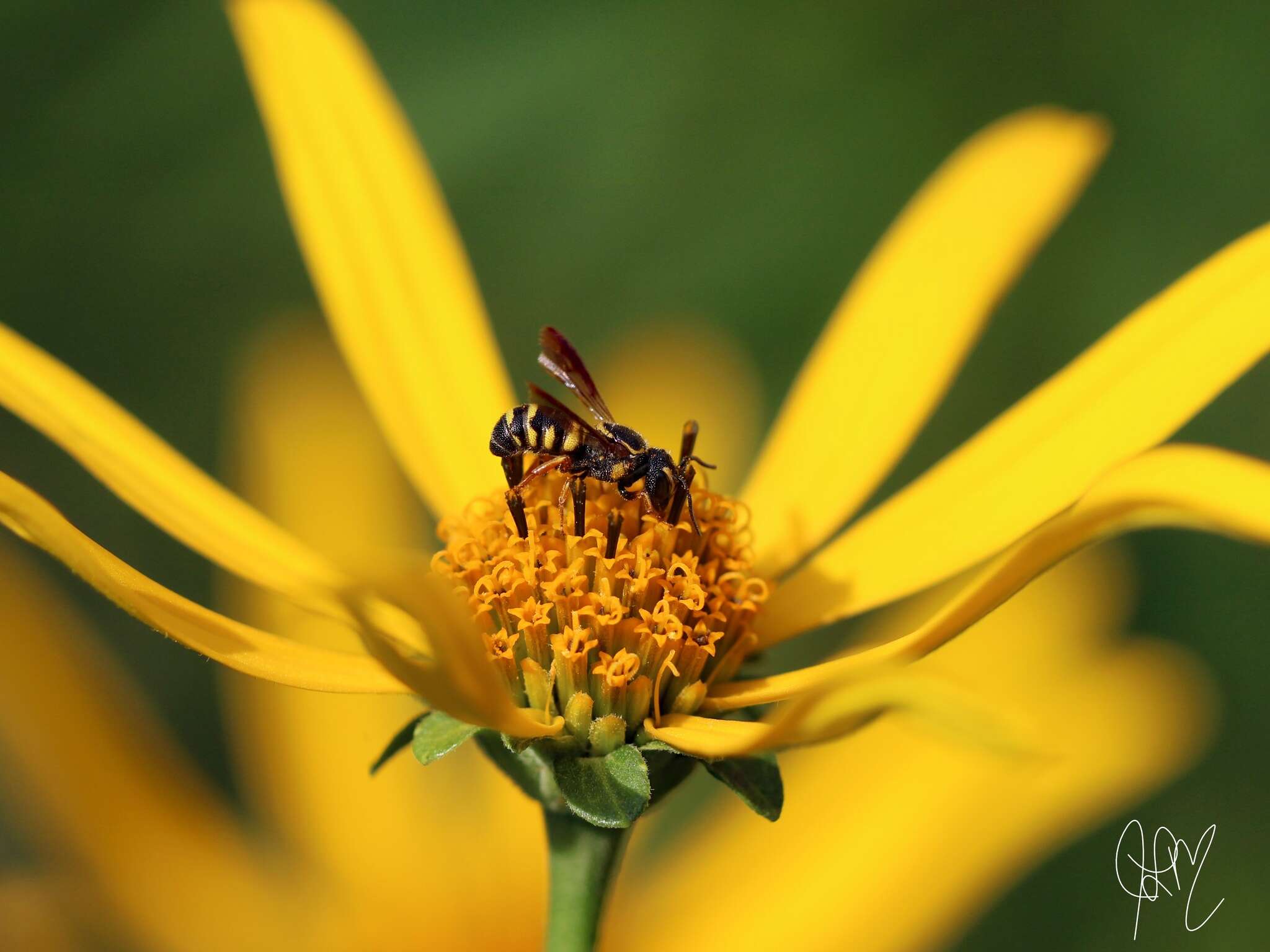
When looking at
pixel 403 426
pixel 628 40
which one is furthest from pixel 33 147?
pixel 403 426

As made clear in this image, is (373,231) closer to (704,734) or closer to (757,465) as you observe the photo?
(757,465)

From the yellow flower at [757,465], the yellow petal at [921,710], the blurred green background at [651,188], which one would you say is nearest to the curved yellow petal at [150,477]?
the yellow flower at [757,465]

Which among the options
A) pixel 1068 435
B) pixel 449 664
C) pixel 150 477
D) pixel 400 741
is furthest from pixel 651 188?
pixel 449 664

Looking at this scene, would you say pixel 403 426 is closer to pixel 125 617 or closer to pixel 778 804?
pixel 778 804

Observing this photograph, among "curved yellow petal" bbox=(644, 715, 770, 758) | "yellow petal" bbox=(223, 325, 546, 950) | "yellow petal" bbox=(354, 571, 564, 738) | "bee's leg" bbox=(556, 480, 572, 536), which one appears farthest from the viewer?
"yellow petal" bbox=(223, 325, 546, 950)

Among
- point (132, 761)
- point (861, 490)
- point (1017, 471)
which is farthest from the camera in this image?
point (132, 761)

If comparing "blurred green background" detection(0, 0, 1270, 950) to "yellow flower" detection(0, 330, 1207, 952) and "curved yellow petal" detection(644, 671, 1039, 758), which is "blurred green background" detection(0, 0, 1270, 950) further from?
"curved yellow petal" detection(644, 671, 1039, 758)

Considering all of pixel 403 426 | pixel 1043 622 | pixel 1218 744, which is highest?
pixel 403 426
